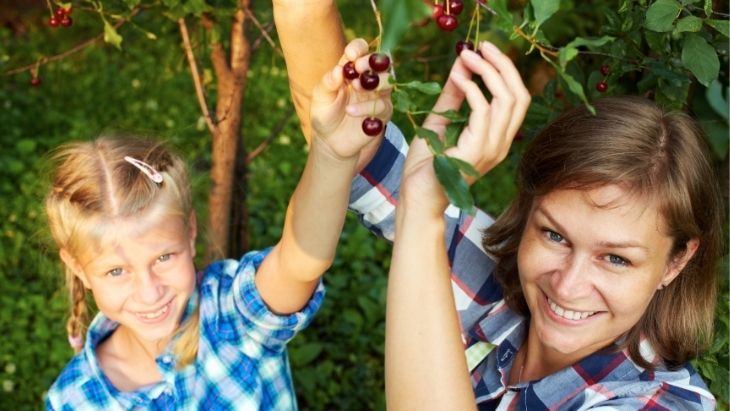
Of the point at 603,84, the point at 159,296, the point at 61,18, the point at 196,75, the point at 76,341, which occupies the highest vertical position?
the point at 61,18

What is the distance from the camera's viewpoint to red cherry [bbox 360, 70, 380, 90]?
1.28m

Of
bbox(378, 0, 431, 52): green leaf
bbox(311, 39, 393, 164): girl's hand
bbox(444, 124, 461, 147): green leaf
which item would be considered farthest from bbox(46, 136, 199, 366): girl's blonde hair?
bbox(378, 0, 431, 52): green leaf

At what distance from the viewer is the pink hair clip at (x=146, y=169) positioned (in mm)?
2104

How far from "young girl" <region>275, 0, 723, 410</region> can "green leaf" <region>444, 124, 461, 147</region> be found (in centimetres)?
6

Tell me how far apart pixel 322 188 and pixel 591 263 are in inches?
20.1

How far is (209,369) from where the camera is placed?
6.94 feet

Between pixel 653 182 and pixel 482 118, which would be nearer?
pixel 482 118

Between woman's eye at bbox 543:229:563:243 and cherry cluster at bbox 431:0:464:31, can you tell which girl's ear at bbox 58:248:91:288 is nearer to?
woman's eye at bbox 543:229:563:243

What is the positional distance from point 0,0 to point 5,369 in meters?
4.43

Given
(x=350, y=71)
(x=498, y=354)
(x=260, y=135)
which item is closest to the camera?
(x=350, y=71)

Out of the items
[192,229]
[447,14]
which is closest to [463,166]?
[447,14]

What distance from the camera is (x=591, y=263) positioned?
5.41 ft

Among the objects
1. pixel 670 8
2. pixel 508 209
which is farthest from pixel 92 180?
pixel 670 8

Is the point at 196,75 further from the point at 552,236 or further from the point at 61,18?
the point at 552,236
